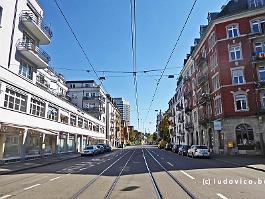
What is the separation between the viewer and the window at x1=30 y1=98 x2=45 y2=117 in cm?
2853

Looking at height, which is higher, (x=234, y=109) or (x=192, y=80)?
(x=192, y=80)

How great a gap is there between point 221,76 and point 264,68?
5.29 m

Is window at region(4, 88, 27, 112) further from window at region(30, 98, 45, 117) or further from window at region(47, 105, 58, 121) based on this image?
window at region(47, 105, 58, 121)

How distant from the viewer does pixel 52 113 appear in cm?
3556

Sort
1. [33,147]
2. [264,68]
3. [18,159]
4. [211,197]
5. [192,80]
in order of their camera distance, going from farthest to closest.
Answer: [192,80], [264,68], [33,147], [18,159], [211,197]

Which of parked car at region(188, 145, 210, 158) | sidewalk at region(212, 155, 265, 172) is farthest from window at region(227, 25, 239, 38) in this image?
sidewalk at region(212, 155, 265, 172)

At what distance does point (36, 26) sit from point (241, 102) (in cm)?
2669

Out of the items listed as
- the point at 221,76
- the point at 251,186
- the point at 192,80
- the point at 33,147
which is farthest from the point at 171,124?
the point at 251,186

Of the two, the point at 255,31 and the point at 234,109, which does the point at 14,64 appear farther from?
the point at 255,31

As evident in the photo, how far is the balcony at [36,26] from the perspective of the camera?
27.6 meters

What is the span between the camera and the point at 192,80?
53.4 metres

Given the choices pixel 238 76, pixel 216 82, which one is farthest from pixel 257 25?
pixel 216 82

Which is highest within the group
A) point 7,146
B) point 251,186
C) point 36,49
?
point 36,49

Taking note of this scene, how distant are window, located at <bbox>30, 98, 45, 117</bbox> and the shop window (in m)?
24.6
